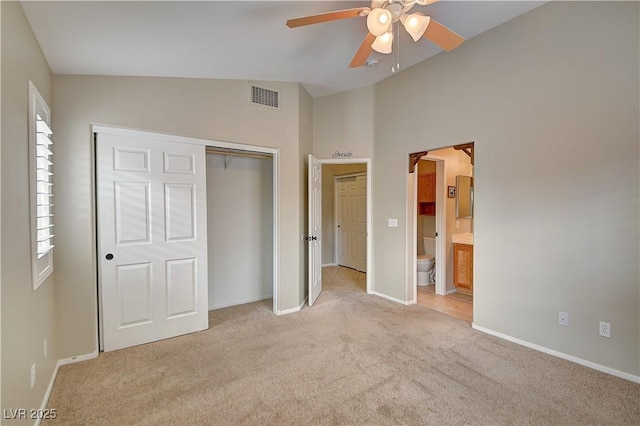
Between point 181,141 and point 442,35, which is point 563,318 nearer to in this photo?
point 442,35

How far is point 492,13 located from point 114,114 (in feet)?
11.6

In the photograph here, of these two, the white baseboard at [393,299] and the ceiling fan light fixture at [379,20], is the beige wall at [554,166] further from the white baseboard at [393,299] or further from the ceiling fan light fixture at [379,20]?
the ceiling fan light fixture at [379,20]

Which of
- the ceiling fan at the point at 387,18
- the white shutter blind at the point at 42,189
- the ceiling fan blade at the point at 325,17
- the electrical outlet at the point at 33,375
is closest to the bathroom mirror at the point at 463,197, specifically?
the ceiling fan at the point at 387,18

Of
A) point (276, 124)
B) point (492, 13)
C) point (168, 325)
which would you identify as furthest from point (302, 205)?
point (492, 13)

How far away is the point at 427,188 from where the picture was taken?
15.9 feet

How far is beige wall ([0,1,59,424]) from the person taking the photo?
148 cm

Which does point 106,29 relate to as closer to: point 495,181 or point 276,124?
point 276,124

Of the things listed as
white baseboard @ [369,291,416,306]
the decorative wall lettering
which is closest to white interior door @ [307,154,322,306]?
the decorative wall lettering

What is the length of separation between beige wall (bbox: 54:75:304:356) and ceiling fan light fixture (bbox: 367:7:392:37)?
1.91m

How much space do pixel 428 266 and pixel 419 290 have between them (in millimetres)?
436

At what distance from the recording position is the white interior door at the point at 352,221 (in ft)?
19.7

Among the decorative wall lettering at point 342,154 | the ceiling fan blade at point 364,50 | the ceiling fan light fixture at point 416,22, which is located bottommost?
the decorative wall lettering at point 342,154

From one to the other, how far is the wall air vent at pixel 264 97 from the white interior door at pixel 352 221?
9.41ft

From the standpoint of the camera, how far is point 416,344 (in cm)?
284
